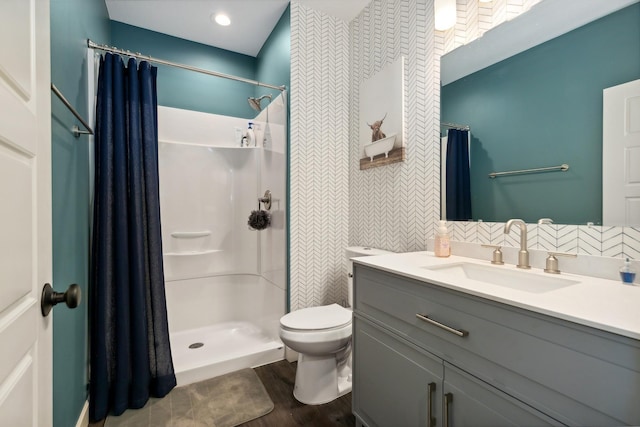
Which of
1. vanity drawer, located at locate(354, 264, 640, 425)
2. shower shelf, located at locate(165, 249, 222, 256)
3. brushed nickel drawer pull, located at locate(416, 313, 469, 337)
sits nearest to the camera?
vanity drawer, located at locate(354, 264, 640, 425)

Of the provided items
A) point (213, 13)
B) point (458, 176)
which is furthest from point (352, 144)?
point (213, 13)

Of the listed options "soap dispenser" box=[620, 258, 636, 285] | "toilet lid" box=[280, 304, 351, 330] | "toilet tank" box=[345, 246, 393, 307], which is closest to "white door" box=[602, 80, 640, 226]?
"soap dispenser" box=[620, 258, 636, 285]

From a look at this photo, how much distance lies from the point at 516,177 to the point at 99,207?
2.08 meters

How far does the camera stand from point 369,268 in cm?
129

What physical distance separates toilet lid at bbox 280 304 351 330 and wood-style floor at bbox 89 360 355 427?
44cm

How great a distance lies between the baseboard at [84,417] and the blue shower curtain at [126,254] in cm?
2

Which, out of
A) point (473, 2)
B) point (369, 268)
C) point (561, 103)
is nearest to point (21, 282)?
point (369, 268)

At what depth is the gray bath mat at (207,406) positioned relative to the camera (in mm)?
1477

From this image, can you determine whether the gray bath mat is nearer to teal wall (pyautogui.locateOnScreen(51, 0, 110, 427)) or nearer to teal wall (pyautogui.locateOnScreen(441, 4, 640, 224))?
teal wall (pyautogui.locateOnScreen(51, 0, 110, 427))

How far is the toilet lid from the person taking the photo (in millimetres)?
1582

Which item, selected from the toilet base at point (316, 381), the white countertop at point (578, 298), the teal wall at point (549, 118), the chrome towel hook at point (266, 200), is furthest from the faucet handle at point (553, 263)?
the chrome towel hook at point (266, 200)

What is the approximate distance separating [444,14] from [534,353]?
1664 millimetres

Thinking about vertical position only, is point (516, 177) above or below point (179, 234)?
above

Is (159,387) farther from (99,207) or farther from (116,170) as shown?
(116,170)
